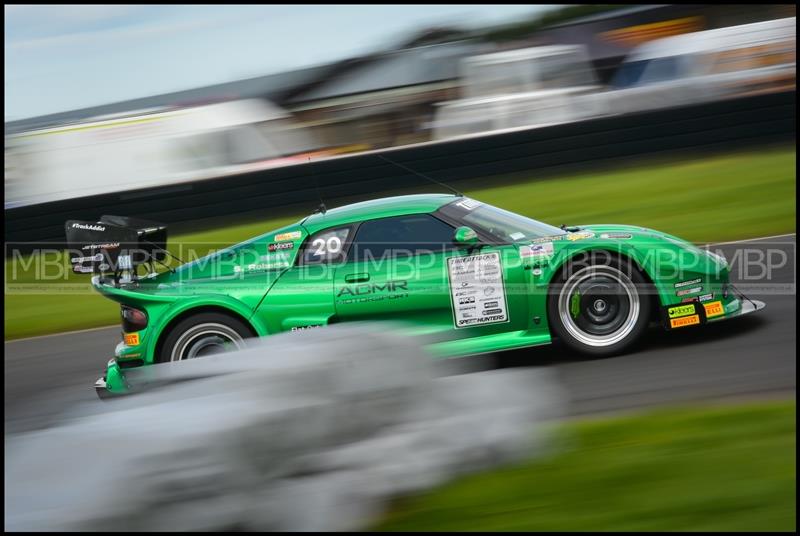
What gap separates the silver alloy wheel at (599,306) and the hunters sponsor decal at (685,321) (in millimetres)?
261

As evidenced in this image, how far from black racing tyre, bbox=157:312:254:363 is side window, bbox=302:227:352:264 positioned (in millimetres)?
773

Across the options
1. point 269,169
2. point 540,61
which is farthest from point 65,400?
point 540,61

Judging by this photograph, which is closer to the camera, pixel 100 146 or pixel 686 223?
pixel 686 223

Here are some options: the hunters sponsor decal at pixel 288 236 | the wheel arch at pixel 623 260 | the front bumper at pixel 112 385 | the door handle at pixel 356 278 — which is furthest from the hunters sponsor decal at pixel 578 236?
the front bumper at pixel 112 385

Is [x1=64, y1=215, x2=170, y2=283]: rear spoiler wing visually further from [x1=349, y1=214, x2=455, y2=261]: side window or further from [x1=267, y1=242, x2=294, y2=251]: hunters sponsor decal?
[x1=349, y1=214, x2=455, y2=261]: side window

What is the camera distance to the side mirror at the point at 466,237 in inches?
240

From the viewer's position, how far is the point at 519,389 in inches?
159

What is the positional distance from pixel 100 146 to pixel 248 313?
10.0 m

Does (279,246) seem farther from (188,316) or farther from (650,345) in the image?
(650,345)

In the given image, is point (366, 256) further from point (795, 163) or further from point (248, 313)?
point (795, 163)

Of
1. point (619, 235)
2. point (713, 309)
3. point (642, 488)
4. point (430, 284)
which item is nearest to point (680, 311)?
point (713, 309)

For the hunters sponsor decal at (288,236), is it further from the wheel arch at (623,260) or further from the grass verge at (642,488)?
the grass verge at (642,488)

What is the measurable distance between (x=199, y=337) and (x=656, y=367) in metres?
3.45

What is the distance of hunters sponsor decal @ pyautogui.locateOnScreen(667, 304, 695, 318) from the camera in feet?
19.6
